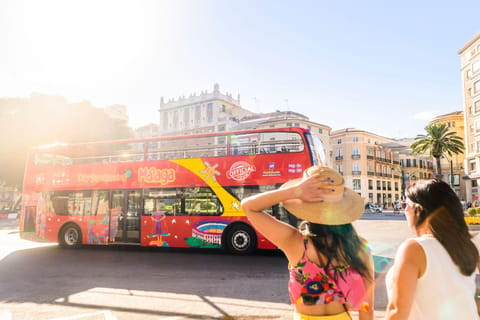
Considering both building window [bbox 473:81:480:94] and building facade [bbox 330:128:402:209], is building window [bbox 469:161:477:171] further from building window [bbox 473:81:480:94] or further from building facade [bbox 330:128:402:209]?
building facade [bbox 330:128:402:209]

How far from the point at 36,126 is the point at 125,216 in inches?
925

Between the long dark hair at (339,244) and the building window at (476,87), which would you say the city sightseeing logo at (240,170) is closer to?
the long dark hair at (339,244)

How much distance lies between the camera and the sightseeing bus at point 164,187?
34.7 feet

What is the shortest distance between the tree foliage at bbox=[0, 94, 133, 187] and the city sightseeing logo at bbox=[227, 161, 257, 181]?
25.5 m

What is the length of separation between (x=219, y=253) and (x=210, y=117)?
194 feet

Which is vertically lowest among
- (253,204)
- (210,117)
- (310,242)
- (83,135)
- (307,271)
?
(307,271)

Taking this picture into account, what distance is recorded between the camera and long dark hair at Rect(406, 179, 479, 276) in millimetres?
1822

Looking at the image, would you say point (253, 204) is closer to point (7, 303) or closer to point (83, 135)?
point (7, 303)

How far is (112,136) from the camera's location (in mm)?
35219

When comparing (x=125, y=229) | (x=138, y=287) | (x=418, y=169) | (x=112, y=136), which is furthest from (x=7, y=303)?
(x=418, y=169)

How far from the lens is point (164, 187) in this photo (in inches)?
460

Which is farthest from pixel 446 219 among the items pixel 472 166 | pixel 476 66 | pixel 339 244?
pixel 476 66

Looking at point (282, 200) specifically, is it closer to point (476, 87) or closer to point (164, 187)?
point (164, 187)

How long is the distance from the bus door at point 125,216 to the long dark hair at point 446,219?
1101 cm
